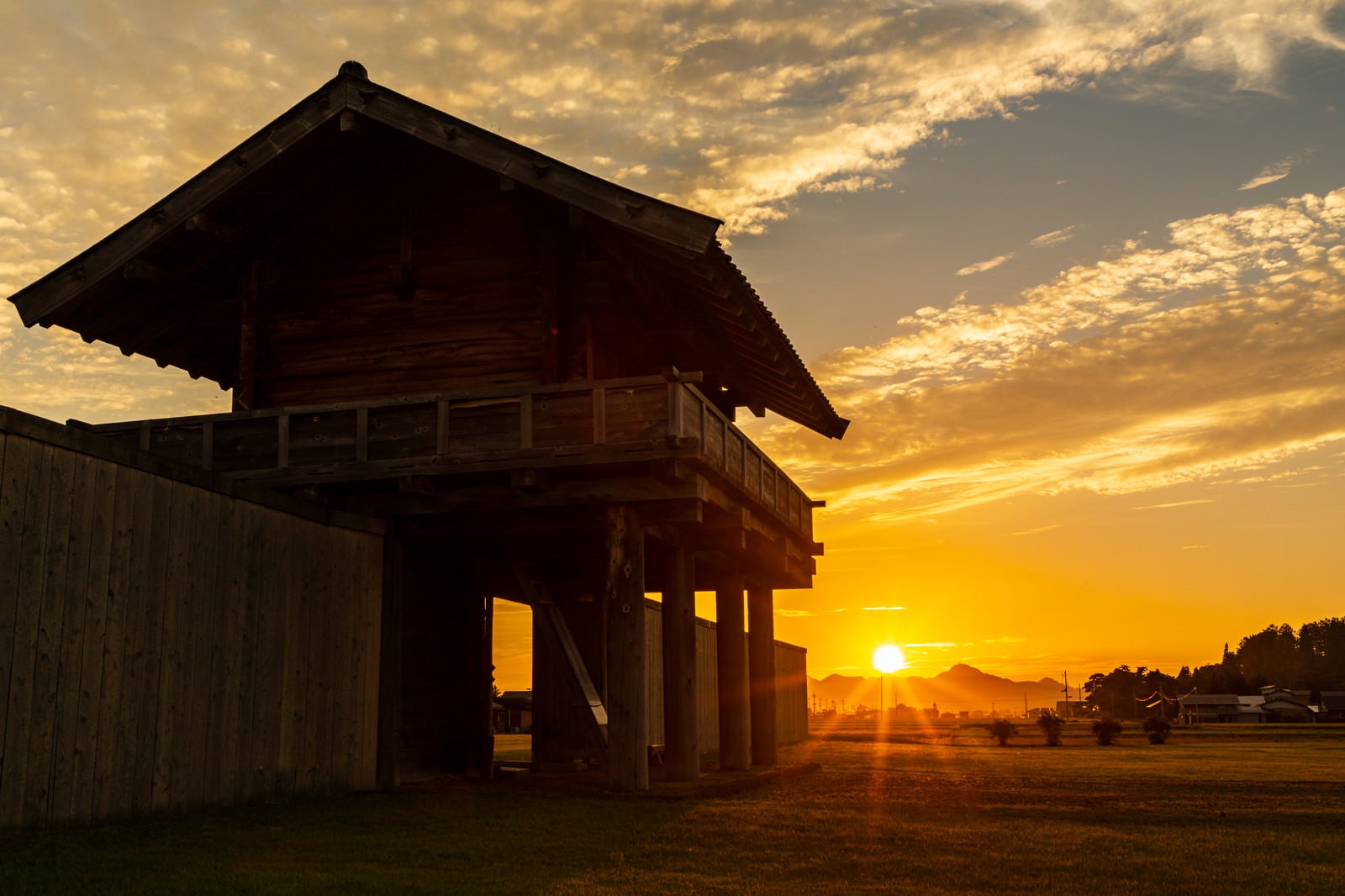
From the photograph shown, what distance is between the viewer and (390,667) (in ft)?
57.1

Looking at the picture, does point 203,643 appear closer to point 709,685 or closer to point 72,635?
point 72,635

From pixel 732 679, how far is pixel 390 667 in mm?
7650

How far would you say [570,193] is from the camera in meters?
17.1

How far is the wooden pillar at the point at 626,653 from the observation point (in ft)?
54.7

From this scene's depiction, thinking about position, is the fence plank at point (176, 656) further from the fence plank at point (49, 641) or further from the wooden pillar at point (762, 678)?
the wooden pillar at point (762, 678)

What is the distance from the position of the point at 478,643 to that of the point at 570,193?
27.2 ft

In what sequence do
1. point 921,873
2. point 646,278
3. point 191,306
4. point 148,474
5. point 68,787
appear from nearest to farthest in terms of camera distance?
point 921,873 → point 68,787 → point 148,474 → point 646,278 → point 191,306

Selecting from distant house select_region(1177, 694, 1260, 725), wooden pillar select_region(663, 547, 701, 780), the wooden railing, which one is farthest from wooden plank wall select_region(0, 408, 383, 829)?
distant house select_region(1177, 694, 1260, 725)

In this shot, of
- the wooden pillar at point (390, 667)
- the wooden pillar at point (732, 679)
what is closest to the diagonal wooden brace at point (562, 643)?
the wooden pillar at point (390, 667)

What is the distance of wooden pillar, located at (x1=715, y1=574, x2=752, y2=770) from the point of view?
2261 cm

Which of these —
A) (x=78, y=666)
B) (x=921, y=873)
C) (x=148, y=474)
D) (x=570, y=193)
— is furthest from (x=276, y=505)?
(x=921, y=873)

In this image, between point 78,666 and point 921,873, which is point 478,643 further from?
point 921,873

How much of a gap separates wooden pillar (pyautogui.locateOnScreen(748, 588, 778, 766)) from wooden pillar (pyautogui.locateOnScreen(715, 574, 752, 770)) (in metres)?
0.79

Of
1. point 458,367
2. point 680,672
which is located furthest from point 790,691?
point 458,367
